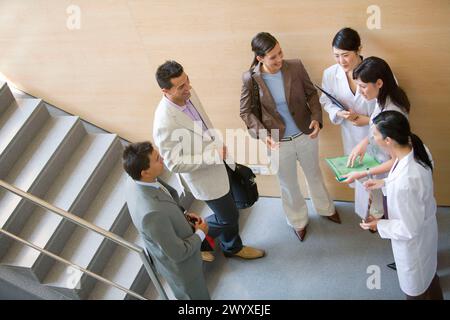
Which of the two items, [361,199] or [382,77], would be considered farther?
[361,199]

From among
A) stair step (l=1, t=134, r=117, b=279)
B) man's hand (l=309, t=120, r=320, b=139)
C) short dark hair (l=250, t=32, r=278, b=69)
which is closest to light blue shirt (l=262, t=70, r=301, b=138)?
man's hand (l=309, t=120, r=320, b=139)

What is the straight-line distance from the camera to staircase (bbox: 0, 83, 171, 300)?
147 inches

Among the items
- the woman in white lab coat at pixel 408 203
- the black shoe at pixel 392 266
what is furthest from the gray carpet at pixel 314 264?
the woman in white lab coat at pixel 408 203

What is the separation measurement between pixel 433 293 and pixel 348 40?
5.25 ft

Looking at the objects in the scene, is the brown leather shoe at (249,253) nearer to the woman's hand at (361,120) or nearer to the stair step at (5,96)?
the woman's hand at (361,120)

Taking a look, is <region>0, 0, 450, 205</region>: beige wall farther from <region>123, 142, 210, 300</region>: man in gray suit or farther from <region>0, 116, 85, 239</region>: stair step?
<region>123, 142, 210, 300</region>: man in gray suit

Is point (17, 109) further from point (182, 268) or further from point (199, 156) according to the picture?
point (182, 268)

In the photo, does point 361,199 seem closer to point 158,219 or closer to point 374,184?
point 374,184

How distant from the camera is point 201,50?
367cm

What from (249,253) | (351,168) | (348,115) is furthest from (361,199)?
(249,253)

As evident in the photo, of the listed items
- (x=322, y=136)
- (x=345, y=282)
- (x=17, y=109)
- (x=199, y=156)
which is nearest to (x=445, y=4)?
(x=322, y=136)

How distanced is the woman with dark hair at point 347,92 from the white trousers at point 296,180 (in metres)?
0.25

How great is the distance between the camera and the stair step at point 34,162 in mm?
3812

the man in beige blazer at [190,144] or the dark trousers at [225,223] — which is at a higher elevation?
the man in beige blazer at [190,144]
